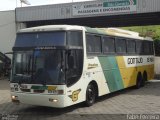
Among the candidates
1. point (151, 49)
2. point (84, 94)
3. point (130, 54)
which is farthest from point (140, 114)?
point (151, 49)

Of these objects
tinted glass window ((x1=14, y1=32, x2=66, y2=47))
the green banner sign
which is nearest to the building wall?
the green banner sign

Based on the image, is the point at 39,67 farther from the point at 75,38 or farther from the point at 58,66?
the point at 75,38

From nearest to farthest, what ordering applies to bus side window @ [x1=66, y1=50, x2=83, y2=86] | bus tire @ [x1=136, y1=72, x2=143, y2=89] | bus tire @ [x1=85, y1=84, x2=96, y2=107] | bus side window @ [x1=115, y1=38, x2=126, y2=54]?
bus side window @ [x1=66, y1=50, x2=83, y2=86] → bus tire @ [x1=85, y1=84, x2=96, y2=107] → bus side window @ [x1=115, y1=38, x2=126, y2=54] → bus tire @ [x1=136, y1=72, x2=143, y2=89]

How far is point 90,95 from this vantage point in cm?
1396

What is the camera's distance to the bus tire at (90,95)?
13.7 metres

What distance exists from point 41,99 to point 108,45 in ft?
16.2

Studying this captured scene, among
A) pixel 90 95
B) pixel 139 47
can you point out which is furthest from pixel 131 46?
pixel 90 95

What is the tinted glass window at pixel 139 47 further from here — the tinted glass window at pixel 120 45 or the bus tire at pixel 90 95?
the bus tire at pixel 90 95

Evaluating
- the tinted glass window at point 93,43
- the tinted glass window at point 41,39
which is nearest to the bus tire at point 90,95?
the tinted glass window at point 93,43

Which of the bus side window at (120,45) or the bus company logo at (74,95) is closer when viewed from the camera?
the bus company logo at (74,95)

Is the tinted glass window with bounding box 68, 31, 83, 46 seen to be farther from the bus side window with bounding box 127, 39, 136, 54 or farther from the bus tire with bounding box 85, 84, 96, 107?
the bus side window with bounding box 127, 39, 136, 54

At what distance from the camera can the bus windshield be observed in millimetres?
12164

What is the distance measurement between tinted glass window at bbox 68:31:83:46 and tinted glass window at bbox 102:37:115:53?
2395 mm

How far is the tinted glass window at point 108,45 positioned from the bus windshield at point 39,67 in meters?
3.77
